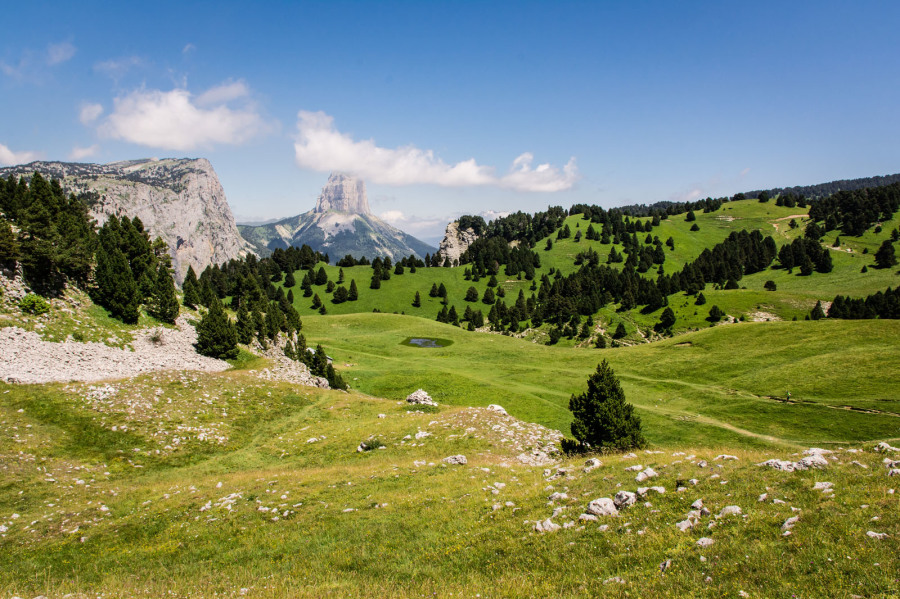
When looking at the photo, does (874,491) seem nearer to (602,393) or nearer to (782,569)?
(782,569)

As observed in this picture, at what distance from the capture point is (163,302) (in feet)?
170

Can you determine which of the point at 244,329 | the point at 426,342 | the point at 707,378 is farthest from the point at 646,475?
the point at 426,342

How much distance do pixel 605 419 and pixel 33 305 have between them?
54242mm

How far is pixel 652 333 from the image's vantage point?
11612 cm

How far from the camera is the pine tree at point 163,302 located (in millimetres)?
51781

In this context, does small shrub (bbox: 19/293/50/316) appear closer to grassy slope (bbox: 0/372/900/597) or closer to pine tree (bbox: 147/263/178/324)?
pine tree (bbox: 147/263/178/324)

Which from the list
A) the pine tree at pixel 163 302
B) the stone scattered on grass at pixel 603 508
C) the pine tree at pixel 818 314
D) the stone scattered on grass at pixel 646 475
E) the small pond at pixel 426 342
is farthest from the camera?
the pine tree at pixel 818 314

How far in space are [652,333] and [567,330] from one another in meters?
24.4

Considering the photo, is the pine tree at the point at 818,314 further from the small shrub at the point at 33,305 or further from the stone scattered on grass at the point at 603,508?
the small shrub at the point at 33,305

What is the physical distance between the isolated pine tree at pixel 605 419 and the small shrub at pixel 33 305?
169 ft

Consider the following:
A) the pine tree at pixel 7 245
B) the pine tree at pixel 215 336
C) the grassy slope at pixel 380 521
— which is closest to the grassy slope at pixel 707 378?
the pine tree at pixel 215 336

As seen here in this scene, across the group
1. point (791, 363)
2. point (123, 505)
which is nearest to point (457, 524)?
point (123, 505)

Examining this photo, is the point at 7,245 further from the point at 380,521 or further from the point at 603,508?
the point at 603,508

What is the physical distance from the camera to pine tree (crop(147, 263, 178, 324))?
170ft
